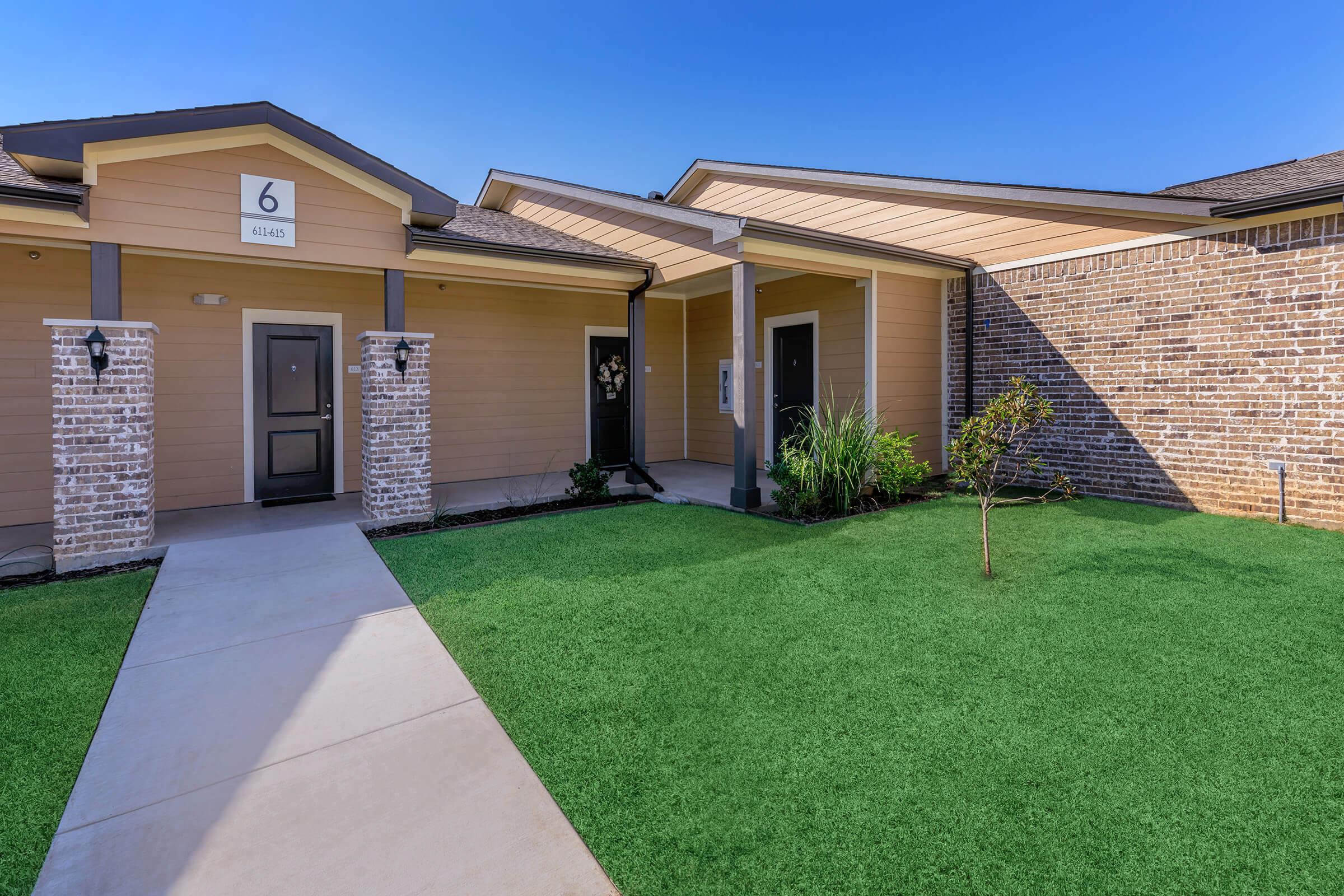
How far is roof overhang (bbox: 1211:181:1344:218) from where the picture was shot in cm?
491

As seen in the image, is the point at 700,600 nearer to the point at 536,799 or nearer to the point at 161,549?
the point at 536,799

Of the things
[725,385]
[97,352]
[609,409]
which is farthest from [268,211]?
[725,385]

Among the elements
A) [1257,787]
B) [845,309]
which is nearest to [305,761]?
[1257,787]

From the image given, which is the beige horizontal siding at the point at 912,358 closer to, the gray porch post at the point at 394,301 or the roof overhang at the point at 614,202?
the roof overhang at the point at 614,202

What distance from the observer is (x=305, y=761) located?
97.4 inches

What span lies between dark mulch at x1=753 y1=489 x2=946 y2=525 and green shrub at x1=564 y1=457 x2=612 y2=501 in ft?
6.00

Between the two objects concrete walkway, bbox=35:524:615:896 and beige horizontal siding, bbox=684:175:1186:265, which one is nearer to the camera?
concrete walkway, bbox=35:524:615:896

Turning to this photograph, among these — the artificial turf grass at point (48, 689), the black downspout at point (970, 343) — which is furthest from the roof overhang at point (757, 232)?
the artificial turf grass at point (48, 689)

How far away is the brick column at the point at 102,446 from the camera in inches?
186

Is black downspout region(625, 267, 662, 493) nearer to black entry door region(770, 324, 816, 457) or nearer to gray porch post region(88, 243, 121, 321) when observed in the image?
black entry door region(770, 324, 816, 457)

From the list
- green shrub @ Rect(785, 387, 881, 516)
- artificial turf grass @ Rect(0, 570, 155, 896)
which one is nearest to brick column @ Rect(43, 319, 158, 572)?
artificial turf grass @ Rect(0, 570, 155, 896)

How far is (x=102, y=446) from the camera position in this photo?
191 inches

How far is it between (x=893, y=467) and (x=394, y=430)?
5052 mm

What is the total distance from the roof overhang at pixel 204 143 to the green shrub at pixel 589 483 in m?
2.99
